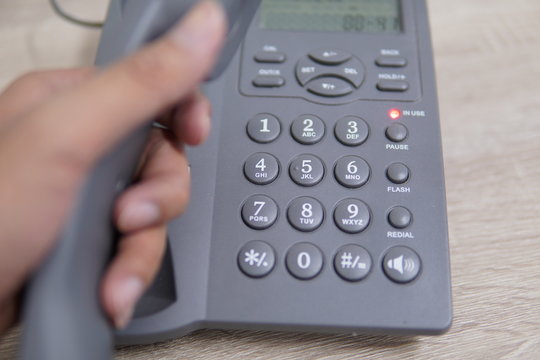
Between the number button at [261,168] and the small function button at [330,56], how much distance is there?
8 cm

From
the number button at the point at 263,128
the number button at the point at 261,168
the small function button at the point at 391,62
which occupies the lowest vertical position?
the number button at the point at 261,168

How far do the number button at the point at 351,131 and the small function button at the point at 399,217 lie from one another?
0.15 feet

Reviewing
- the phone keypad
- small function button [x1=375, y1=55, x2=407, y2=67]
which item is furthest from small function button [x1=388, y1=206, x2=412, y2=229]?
small function button [x1=375, y1=55, x2=407, y2=67]

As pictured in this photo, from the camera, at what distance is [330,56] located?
38cm

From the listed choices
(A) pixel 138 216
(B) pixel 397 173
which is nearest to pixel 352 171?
(B) pixel 397 173

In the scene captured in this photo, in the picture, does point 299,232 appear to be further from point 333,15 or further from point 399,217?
point 333,15

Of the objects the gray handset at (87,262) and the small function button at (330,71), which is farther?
the small function button at (330,71)

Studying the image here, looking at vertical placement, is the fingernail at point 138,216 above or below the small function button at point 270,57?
below

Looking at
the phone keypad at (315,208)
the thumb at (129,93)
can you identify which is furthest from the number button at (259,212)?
the thumb at (129,93)

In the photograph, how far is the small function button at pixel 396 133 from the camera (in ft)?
1.12

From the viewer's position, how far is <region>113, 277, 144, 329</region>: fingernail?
0.24 metres

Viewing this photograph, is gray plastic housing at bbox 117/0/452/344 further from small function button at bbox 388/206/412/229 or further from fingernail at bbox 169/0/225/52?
fingernail at bbox 169/0/225/52

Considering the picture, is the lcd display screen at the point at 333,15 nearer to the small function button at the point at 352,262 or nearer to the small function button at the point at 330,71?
the small function button at the point at 330,71

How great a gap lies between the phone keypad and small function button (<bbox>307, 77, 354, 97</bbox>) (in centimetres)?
2
